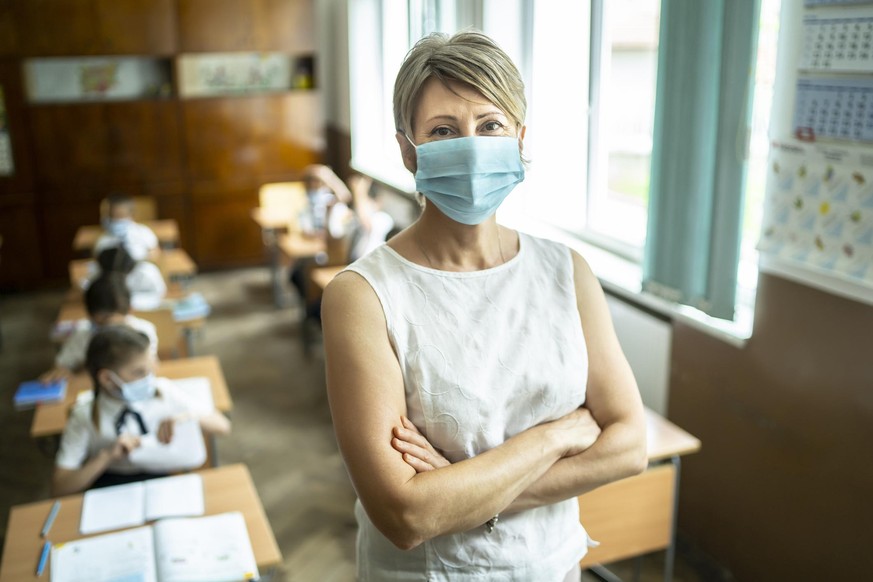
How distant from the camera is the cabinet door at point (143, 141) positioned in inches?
300

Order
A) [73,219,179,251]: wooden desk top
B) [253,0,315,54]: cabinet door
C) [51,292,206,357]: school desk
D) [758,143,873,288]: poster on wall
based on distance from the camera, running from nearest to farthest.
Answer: [758,143,873,288]: poster on wall
[51,292,206,357]: school desk
[73,219,179,251]: wooden desk top
[253,0,315,54]: cabinet door

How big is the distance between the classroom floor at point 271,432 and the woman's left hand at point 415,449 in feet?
7.25

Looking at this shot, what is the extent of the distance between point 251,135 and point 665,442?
618 cm

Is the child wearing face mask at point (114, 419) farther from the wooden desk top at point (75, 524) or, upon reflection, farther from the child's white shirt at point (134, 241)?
the child's white shirt at point (134, 241)

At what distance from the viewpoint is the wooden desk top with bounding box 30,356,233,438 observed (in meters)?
3.03

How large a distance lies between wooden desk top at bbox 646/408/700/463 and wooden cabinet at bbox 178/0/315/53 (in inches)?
241

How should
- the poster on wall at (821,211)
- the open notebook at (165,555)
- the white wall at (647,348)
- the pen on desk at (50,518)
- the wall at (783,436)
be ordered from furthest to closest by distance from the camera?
the white wall at (647,348) → the wall at (783,436) → the poster on wall at (821,211) → the pen on desk at (50,518) → the open notebook at (165,555)

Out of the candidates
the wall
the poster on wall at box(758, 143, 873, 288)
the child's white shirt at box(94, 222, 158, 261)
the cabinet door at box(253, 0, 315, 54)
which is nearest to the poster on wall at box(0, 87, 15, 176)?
the child's white shirt at box(94, 222, 158, 261)

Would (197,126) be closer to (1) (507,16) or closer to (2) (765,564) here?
(1) (507,16)

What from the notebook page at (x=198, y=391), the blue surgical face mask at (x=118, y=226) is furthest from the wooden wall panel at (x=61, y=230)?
the notebook page at (x=198, y=391)

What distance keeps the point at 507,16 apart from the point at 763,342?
9.00 ft

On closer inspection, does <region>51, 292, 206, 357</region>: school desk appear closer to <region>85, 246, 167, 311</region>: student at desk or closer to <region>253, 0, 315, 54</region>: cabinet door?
<region>85, 246, 167, 311</region>: student at desk

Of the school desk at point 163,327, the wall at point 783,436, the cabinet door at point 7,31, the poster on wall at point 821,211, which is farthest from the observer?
the cabinet door at point 7,31

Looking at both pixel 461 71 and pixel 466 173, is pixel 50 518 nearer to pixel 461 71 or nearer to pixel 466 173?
pixel 466 173
